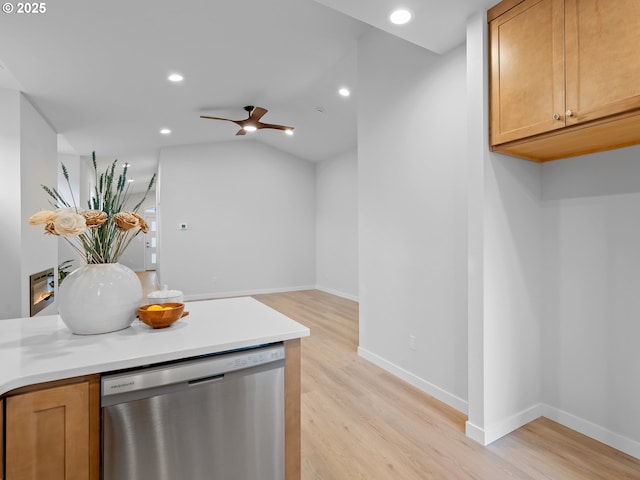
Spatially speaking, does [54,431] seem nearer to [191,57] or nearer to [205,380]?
[205,380]

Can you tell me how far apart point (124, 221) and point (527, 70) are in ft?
6.97

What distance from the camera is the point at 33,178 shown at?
12.5 ft

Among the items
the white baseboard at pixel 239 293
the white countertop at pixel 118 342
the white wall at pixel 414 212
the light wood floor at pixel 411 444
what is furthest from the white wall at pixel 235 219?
the white countertop at pixel 118 342

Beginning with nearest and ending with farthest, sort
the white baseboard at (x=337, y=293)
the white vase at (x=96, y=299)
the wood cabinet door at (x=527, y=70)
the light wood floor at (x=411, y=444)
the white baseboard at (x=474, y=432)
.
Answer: the white vase at (x=96, y=299)
the wood cabinet door at (x=527, y=70)
the light wood floor at (x=411, y=444)
the white baseboard at (x=474, y=432)
the white baseboard at (x=337, y=293)

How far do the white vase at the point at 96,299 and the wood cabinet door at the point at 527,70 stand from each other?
82.4 inches

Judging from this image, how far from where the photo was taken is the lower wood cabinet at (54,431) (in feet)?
3.10

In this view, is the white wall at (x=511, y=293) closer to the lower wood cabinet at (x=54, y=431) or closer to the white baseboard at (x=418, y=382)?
the white baseboard at (x=418, y=382)

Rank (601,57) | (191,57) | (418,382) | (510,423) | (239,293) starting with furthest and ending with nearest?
(239,293) < (191,57) < (418,382) < (510,423) < (601,57)

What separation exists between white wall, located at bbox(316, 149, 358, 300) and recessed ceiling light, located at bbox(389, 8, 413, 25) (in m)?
4.09

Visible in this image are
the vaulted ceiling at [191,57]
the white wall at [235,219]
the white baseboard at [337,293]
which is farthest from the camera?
the white wall at [235,219]

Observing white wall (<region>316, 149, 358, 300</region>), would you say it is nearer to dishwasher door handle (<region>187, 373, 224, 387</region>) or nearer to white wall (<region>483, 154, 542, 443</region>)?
white wall (<region>483, 154, 542, 443</region>)

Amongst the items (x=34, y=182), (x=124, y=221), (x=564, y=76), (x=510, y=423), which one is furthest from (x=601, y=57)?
(x=34, y=182)

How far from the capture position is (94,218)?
4.11ft

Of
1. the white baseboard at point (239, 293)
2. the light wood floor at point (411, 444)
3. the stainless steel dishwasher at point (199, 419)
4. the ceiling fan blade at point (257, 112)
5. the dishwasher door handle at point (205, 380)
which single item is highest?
the ceiling fan blade at point (257, 112)
